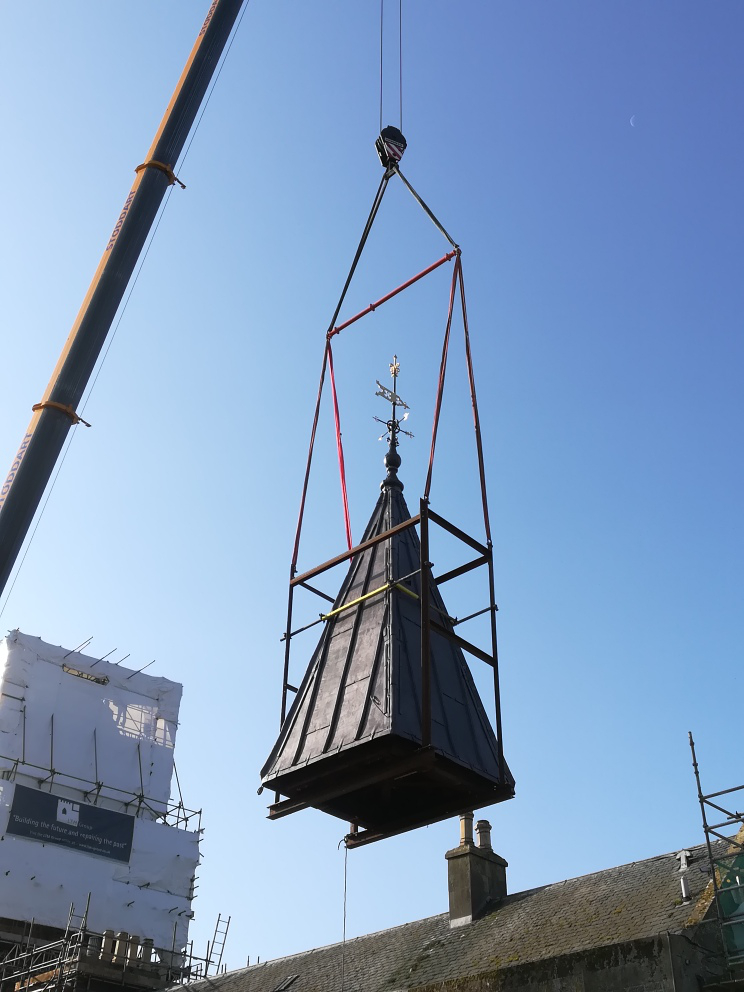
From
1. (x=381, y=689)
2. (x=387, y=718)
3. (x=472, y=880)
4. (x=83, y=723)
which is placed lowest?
(x=387, y=718)

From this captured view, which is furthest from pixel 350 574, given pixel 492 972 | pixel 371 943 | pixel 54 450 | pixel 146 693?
pixel 146 693

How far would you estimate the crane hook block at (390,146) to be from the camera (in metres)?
21.8

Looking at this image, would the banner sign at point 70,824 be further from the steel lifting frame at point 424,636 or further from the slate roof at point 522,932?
the steel lifting frame at point 424,636

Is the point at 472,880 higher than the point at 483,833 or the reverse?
the reverse

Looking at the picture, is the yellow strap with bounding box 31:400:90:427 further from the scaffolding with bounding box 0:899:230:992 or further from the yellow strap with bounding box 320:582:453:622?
the scaffolding with bounding box 0:899:230:992

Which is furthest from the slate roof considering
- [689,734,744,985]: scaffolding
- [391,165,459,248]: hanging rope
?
[391,165,459,248]: hanging rope

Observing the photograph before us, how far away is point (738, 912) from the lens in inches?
705

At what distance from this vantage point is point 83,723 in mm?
46562

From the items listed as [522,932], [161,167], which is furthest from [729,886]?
[161,167]

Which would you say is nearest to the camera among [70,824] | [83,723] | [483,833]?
[483,833]

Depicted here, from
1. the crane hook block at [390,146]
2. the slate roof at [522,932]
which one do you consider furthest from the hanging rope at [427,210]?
the slate roof at [522,932]

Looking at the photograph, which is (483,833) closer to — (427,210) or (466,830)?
(466,830)

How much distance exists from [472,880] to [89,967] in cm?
→ 1461

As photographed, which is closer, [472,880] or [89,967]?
[472,880]
